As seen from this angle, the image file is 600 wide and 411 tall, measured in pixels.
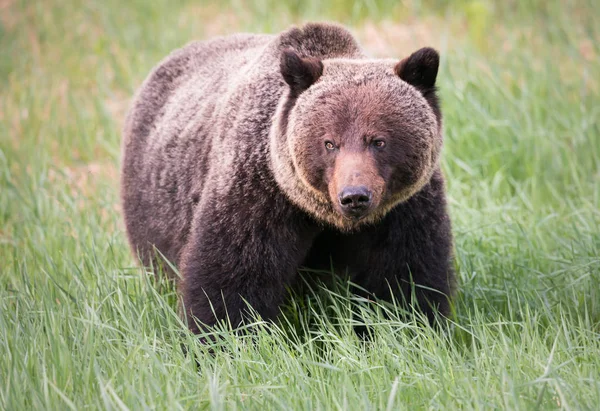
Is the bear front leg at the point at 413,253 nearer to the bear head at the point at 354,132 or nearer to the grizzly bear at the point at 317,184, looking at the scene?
the grizzly bear at the point at 317,184

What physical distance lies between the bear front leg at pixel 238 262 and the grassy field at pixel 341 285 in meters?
0.16

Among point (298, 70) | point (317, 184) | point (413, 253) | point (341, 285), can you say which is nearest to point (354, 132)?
point (317, 184)

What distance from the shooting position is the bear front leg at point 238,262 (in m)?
4.39

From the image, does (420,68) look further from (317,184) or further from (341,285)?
(341,285)

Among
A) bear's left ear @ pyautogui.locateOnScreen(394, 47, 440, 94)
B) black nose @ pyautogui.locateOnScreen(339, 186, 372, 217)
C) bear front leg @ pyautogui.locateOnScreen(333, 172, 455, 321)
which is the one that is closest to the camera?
black nose @ pyautogui.locateOnScreen(339, 186, 372, 217)

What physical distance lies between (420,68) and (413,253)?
1.04 metres

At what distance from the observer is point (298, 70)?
14.3ft

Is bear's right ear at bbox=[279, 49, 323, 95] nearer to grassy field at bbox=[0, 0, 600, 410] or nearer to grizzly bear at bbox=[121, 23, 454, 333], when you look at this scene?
grizzly bear at bbox=[121, 23, 454, 333]

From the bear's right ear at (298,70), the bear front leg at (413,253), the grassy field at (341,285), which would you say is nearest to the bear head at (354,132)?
the bear's right ear at (298,70)

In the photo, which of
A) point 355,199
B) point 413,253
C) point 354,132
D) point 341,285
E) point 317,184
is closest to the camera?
point 355,199

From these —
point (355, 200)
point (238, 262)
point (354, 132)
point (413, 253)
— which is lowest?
point (413, 253)

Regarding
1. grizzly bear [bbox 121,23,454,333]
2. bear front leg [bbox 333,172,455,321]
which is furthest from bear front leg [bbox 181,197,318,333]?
bear front leg [bbox 333,172,455,321]

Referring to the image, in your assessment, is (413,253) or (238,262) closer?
(238,262)

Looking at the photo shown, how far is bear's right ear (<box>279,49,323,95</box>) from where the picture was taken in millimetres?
4324
